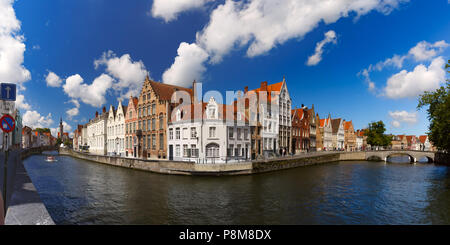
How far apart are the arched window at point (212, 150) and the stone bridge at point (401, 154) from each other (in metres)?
44.2

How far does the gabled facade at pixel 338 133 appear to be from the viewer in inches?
2825

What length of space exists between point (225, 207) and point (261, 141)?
25.2m

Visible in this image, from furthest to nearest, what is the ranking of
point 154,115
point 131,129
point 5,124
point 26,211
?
point 131,129
point 154,115
point 5,124
point 26,211

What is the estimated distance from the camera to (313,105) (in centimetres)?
5934

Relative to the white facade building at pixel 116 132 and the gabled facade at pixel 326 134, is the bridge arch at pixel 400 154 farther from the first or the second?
the white facade building at pixel 116 132

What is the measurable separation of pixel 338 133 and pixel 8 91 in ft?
262

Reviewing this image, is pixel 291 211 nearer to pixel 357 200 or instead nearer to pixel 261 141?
pixel 357 200

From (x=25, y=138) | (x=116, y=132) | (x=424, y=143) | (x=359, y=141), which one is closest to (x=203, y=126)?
(x=116, y=132)

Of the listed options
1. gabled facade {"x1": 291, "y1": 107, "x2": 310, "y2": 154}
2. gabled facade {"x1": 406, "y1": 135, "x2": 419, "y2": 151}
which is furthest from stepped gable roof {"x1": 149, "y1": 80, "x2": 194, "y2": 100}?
gabled facade {"x1": 406, "y1": 135, "x2": 419, "y2": 151}

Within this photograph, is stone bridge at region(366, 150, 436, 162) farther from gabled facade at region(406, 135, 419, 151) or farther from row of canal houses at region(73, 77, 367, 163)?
gabled facade at region(406, 135, 419, 151)

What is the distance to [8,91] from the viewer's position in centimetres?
775

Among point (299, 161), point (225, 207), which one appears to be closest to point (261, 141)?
point (299, 161)

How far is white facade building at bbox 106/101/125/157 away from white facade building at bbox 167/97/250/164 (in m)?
20.4

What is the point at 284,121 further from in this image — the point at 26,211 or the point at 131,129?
the point at 26,211
